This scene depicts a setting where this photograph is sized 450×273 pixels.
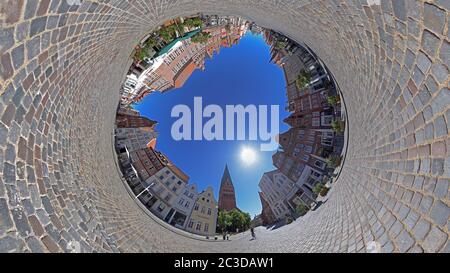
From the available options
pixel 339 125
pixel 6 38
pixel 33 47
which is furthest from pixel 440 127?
pixel 339 125

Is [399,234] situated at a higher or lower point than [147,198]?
higher

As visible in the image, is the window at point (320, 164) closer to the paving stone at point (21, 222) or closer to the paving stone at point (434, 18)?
the paving stone at point (434, 18)

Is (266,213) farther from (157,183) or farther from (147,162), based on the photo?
(147,162)

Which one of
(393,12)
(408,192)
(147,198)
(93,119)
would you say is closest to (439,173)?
(408,192)

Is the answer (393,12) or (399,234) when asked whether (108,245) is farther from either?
(393,12)

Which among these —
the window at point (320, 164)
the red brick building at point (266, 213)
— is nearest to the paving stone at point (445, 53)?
the window at point (320, 164)

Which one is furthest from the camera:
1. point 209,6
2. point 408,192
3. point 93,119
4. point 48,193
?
point 209,6
